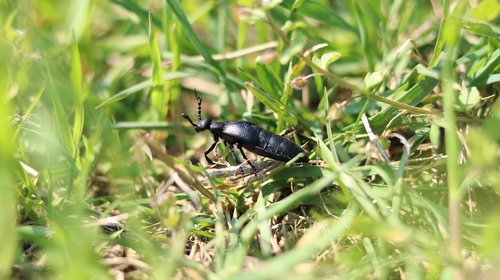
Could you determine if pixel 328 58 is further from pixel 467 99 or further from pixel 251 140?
pixel 467 99

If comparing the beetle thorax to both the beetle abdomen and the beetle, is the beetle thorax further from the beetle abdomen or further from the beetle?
the beetle abdomen

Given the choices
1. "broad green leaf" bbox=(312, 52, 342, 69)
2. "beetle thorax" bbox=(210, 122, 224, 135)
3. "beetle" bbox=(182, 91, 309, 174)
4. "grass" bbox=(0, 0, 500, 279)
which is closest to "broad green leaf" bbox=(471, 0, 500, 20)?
"grass" bbox=(0, 0, 500, 279)

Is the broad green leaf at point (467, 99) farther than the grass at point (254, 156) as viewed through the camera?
Yes

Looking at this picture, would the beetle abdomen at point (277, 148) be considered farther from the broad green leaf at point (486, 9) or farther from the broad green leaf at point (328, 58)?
the broad green leaf at point (486, 9)

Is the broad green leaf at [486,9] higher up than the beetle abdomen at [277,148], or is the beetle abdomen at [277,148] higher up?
the broad green leaf at [486,9]

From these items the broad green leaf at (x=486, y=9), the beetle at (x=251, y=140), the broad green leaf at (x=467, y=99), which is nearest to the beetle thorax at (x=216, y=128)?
the beetle at (x=251, y=140)

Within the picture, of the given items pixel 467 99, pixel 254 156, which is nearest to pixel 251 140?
pixel 254 156
